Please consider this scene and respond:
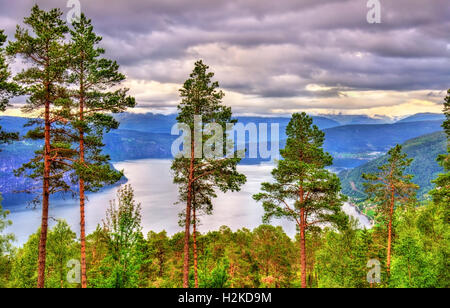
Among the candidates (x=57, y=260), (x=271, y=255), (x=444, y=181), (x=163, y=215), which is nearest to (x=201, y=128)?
(x=444, y=181)

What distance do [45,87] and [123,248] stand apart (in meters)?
8.21

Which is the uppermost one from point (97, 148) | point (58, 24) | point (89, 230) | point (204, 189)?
point (58, 24)

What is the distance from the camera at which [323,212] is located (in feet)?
59.7

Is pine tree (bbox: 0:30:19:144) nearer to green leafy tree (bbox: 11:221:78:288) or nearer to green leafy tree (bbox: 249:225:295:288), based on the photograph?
green leafy tree (bbox: 11:221:78:288)

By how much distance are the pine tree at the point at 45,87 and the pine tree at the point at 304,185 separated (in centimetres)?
1105

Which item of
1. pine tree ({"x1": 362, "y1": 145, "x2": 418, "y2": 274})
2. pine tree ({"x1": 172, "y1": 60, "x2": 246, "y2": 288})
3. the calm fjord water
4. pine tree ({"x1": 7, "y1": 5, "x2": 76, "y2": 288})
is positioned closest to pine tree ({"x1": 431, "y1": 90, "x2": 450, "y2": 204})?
pine tree ({"x1": 362, "y1": 145, "x2": 418, "y2": 274})

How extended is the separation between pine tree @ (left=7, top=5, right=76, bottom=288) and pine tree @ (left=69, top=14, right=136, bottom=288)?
2.00 ft

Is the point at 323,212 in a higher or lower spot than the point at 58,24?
lower

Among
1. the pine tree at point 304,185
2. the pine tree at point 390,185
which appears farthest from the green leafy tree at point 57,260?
the pine tree at point 390,185

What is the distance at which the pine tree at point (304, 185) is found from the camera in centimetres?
1728

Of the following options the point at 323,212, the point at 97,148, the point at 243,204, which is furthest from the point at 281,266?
the point at 243,204

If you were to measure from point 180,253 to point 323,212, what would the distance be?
1967 cm

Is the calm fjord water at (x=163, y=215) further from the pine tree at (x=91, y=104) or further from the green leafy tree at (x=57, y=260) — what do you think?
the pine tree at (x=91, y=104)
